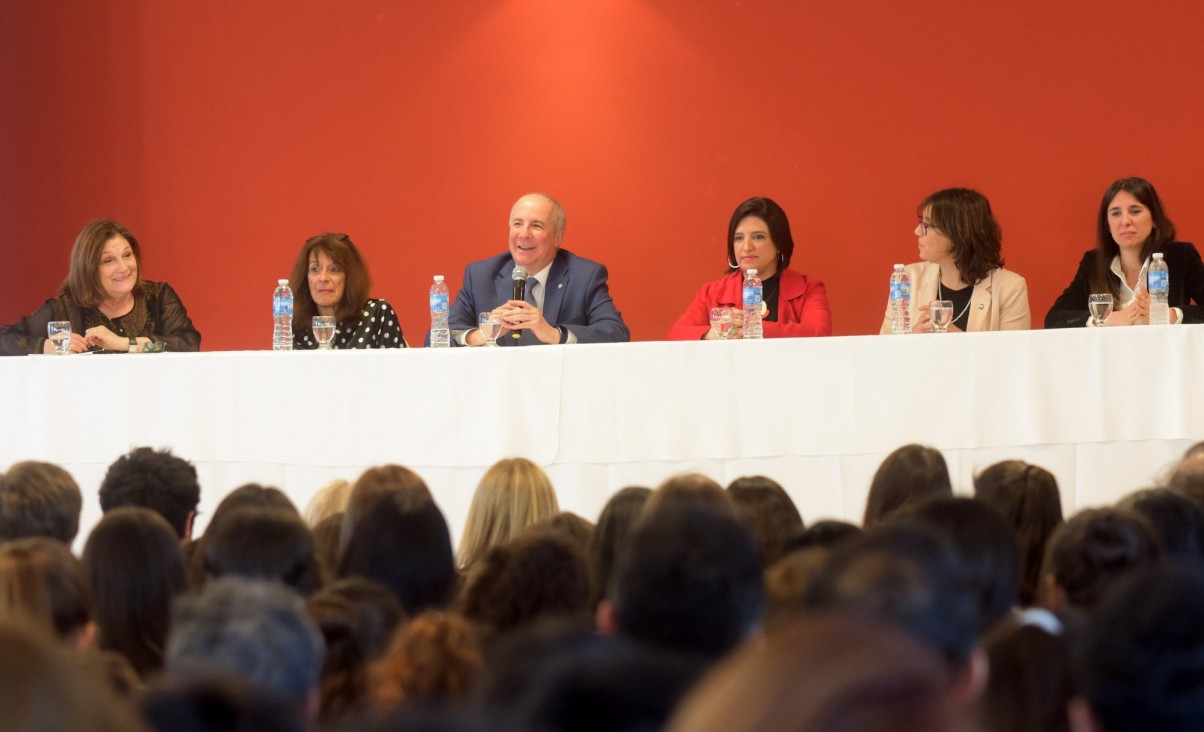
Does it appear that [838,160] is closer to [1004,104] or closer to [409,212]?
[1004,104]

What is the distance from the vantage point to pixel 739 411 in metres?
4.09

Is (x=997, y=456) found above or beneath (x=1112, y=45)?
beneath

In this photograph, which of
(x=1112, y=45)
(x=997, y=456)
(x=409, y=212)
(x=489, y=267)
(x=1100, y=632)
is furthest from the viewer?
(x=409, y=212)

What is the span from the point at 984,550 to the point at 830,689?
1.25 meters

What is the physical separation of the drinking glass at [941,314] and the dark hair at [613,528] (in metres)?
1.93

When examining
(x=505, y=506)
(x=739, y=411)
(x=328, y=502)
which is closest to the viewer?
(x=505, y=506)

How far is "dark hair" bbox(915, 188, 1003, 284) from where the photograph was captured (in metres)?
5.18

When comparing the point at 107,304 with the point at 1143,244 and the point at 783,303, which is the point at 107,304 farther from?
the point at 1143,244

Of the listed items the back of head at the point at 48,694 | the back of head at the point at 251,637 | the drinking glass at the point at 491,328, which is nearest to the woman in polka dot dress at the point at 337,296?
the drinking glass at the point at 491,328

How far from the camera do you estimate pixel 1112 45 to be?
5.86 metres

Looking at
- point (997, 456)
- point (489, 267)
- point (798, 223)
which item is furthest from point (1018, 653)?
point (798, 223)

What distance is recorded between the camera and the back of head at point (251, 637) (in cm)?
151

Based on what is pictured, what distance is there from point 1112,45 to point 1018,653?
4728 mm

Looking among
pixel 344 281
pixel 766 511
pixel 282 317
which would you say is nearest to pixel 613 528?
pixel 766 511
